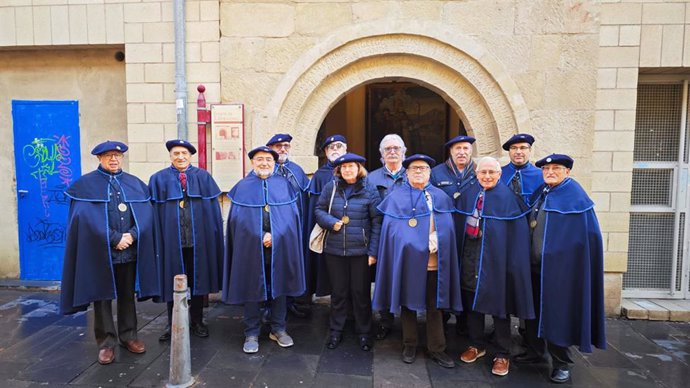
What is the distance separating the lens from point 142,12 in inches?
206

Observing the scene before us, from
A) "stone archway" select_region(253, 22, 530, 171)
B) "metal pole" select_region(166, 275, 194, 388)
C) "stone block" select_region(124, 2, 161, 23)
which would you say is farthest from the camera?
"stone block" select_region(124, 2, 161, 23)

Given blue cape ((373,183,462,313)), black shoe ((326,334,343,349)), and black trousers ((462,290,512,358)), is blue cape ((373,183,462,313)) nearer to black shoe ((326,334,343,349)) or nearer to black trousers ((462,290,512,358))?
black trousers ((462,290,512,358))

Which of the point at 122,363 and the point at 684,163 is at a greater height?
the point at 684,163

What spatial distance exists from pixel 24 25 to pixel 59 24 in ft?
1.62

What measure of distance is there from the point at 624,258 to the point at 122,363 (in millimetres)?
5537

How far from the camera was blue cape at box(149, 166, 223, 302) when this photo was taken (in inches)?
159

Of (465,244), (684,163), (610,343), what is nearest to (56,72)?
(465,244)

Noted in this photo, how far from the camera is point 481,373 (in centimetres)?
364

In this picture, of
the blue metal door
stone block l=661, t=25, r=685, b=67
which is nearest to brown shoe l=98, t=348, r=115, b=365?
the blue metal door

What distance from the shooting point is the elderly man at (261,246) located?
392 centimetres

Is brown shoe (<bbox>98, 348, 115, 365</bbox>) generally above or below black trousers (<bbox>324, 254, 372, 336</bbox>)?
below

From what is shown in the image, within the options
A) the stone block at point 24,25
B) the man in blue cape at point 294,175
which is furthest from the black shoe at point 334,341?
the stone block at point 24,25

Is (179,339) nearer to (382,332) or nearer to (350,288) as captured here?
(350,288)

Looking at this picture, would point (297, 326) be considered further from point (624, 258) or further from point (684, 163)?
point (684, 163)
